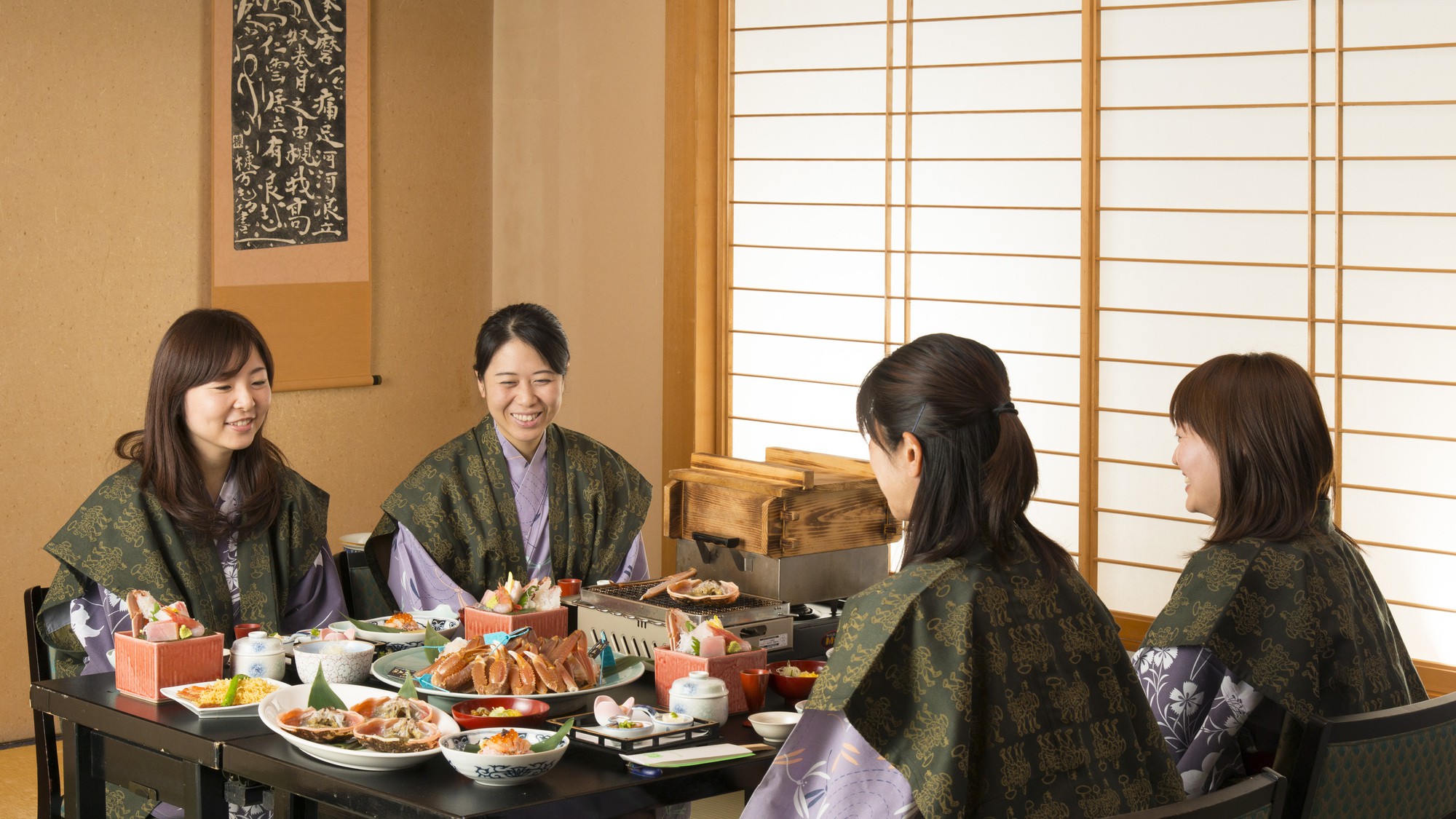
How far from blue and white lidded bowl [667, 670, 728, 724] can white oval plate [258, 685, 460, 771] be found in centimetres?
33

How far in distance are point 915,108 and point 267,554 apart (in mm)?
2389

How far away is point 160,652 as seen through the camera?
7.58 feet

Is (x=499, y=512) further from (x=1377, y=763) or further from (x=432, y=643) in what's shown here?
(x=1377, y=763)

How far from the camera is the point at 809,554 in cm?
335

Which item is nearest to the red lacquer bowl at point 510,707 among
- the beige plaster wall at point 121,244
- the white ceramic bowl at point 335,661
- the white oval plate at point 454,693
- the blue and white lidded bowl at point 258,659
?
the white oval plate at point 454,693

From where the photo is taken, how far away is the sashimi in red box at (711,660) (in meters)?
2.28

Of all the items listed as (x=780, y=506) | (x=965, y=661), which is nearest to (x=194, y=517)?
(x=780, y=506)

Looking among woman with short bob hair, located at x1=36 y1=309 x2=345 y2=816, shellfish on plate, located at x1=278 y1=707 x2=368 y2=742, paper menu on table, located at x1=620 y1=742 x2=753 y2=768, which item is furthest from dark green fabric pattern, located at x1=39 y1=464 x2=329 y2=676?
paper menu on table, located at x1=620 y1=742 x2=753 y2=768

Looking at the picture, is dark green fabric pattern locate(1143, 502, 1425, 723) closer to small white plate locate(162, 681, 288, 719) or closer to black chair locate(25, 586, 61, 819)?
small white plate locate(162, 681, 288, 719)

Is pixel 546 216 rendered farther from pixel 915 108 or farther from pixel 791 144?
pixel 915 108

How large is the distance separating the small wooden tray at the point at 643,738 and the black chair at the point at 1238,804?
71 centimetres

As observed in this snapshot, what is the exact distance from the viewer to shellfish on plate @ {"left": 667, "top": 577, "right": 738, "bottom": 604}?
2.70 metres

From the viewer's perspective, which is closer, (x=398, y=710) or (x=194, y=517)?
(x=398, y=710)

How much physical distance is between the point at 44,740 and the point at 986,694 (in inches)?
75.5
